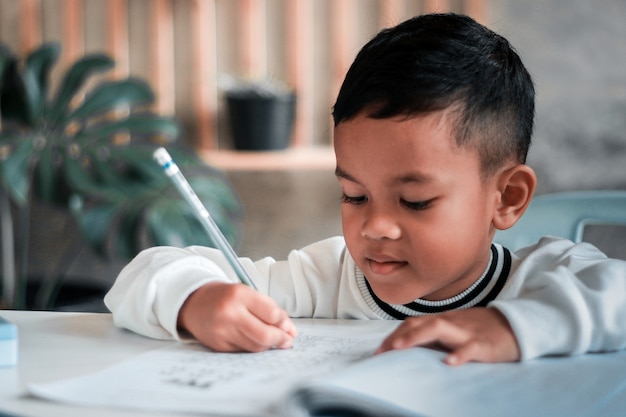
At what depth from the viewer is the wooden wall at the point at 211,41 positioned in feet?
9.06

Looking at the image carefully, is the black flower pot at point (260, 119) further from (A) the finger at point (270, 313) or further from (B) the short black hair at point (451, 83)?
(A) the finger at point (270, 313)

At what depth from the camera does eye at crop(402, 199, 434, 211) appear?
78 centimetres

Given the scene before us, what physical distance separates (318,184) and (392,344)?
2.27 meters

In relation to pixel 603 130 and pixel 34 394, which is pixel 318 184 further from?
pixel 34 394

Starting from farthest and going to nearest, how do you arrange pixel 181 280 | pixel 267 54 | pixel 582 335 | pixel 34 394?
pixel 267 54, pixel 181 280, pixel 582 335, pixel 34 394

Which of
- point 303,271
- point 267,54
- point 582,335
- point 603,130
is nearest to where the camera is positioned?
point 582,335

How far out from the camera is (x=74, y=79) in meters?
2.39

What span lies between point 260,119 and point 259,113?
0.02 meters

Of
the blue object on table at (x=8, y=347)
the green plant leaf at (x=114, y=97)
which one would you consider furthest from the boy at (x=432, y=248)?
the green plant leaf at (x=114, y=97)

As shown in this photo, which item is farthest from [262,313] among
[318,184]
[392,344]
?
[318,184]

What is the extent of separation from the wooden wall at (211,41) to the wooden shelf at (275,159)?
141 millimetres

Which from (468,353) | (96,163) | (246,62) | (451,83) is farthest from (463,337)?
(246,62)

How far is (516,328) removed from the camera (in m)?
0.63

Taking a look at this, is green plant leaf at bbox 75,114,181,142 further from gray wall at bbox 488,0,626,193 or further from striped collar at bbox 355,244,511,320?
striped collar at bbox 355,244,511,320
